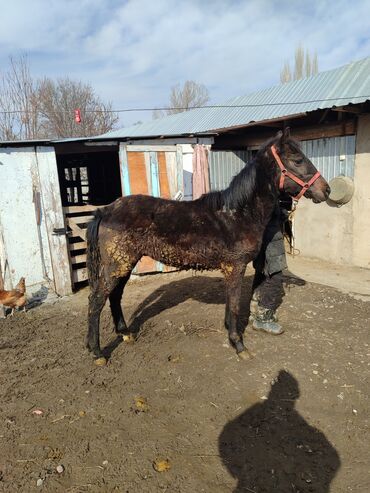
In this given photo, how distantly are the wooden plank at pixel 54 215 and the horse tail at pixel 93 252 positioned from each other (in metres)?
2.71

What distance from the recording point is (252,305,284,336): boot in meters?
4.43

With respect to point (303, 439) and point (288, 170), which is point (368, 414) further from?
point (288, 170)

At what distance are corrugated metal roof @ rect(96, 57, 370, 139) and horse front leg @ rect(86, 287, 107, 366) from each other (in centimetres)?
361

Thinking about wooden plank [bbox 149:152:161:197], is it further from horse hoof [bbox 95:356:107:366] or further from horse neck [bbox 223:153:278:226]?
horse hoof [bbox 95:356:107:366]

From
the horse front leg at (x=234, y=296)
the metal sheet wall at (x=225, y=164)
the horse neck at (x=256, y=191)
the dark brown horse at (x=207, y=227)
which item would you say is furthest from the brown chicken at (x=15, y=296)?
the metal sheet wall at (x=225, y=164)

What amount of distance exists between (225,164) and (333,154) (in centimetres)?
314

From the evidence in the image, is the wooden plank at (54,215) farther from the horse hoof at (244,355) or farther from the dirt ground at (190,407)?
the horse hoof at (244,355)

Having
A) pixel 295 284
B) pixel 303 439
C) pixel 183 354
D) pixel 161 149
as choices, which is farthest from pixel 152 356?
pixel 161 149

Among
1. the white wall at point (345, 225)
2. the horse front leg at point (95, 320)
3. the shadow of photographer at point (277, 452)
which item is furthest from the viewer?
the white wall at point (345, 225)

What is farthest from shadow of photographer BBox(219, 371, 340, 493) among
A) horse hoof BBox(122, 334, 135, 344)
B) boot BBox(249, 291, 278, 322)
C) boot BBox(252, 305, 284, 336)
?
horse hoof BBox(122, 334, 135, 344)

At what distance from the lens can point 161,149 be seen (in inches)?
286

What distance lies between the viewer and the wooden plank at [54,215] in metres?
6.23

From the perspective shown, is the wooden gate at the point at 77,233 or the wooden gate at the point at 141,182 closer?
the wooden gate at the point at 77,233

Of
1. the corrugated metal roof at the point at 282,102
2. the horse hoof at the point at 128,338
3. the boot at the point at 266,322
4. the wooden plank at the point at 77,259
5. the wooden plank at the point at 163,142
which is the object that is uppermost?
the corrugated metal roof at the point at 282,102
